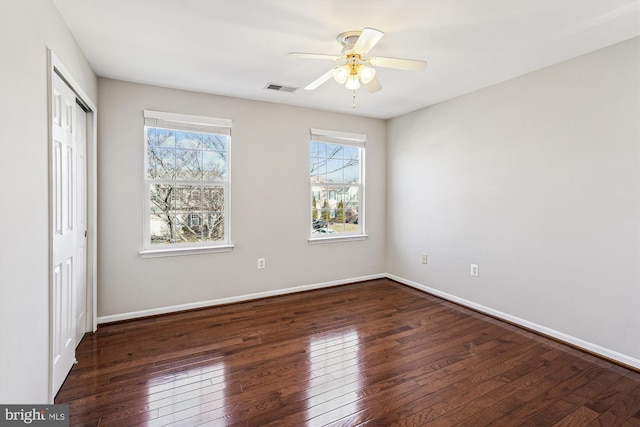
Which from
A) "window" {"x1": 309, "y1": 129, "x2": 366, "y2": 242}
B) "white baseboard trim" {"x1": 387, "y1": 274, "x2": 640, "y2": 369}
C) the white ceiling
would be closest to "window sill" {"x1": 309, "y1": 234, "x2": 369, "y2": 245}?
"window" {"x1": 309, "y1": 129, "x2": 366, "y2": 242}

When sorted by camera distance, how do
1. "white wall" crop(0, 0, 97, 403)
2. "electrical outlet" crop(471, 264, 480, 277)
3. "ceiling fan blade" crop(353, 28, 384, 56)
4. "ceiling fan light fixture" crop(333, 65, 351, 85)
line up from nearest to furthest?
"white wall" crop(0, 0, 97, 403) < "ceiling fan blade" crop(353, 28, 384, 56) < "ceiling fan light fixture" crop(333, 65, 351, 85) < "electrical outlet" crop(471, 264, 480, 277)

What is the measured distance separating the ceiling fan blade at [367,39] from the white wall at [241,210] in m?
2.04

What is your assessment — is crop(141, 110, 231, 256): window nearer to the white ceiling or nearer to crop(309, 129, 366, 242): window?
the white ceiling

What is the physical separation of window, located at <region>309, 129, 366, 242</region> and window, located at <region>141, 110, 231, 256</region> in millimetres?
1199

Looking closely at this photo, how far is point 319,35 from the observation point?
229 cm

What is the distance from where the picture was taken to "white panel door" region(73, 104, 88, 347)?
8.32ft

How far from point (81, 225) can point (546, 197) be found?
4126mm

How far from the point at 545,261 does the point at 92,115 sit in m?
4.38

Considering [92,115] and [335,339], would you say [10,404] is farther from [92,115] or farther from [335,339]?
[92,115]

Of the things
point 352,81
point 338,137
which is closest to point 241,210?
point 338,137

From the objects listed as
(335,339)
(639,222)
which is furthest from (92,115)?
(639,222)

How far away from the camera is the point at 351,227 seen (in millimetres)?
4652

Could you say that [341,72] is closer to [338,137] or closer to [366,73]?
[366,73]

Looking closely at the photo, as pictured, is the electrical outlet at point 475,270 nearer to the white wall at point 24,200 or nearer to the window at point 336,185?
the window at point 336,185
